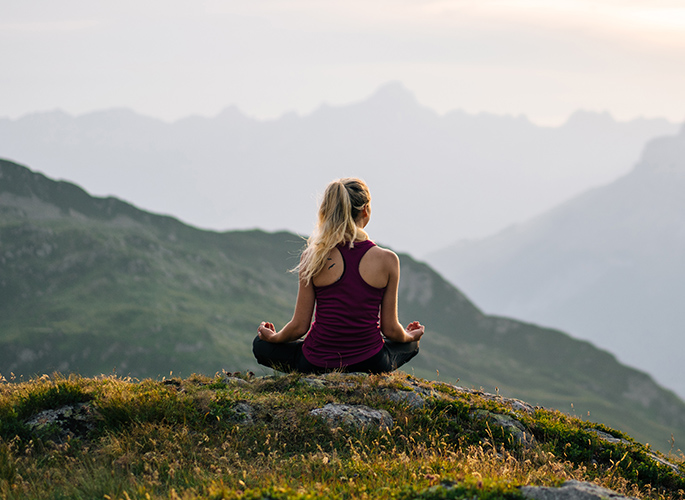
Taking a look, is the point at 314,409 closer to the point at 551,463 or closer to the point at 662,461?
the point at 551,463

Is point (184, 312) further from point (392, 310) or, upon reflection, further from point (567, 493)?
point (567, 493)

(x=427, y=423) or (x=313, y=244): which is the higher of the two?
(x=313, y=244)

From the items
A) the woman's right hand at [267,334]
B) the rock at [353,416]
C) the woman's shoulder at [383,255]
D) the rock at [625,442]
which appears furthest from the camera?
the woman's right hand at [267,334]

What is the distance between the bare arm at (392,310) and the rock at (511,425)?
1.48 metres

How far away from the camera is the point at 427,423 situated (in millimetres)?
7578

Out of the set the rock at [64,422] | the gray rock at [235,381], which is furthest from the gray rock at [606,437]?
the rock at [64,422]

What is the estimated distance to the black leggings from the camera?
8406 millimetres

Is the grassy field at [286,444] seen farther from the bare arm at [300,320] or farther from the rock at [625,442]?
the bare arm at [300,320]

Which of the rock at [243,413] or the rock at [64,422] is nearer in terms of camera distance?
the rock at [64,422]

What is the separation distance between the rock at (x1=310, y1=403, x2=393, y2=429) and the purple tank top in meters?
0.98

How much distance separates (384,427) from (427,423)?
2.33ft

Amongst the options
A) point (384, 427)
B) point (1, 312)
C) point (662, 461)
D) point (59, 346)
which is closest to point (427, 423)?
point (384, 427)

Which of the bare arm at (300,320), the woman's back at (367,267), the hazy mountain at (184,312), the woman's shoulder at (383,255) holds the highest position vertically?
the woman's shoulder at (383,255)

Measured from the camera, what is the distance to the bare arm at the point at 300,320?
786 centimetres
